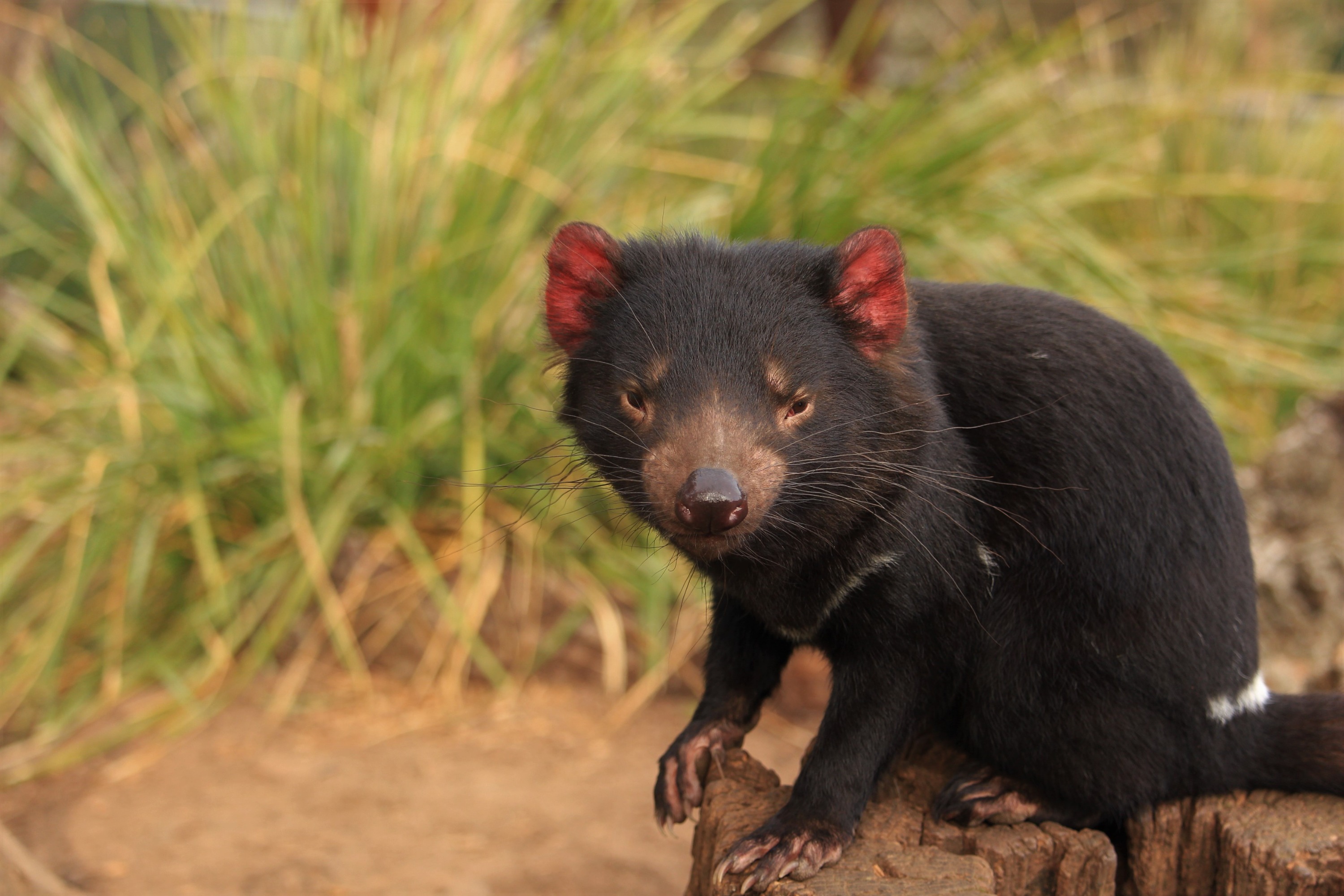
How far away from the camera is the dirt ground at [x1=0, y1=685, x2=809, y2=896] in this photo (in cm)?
329

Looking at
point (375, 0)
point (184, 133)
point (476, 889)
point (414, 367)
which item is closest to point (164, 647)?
point (414, 367)

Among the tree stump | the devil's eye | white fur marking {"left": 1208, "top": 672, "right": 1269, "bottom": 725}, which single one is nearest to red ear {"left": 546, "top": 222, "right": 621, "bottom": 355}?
the devil's eye

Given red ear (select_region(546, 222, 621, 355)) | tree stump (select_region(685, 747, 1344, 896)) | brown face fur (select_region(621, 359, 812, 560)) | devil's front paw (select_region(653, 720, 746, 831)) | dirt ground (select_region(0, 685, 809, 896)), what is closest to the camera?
brown face fur (select_region(621, 359, 812, 560))

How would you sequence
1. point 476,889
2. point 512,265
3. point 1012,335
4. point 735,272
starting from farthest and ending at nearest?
point 512,265 < point 476,889 < point 1012,335 < point 735,272

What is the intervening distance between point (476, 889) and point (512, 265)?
2269mm

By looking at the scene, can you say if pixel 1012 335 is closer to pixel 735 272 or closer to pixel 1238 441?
pixel 735 272

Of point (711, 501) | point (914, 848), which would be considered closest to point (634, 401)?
point (711, 501)

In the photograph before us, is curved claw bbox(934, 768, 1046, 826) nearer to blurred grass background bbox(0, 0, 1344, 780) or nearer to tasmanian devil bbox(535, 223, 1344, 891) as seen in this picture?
tasmanian devil bbox(535, 223, 1344, 891)

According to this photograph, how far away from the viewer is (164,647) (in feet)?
13.7

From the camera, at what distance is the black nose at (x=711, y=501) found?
1682 mm

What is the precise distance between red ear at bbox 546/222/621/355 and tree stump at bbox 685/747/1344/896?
90 cm

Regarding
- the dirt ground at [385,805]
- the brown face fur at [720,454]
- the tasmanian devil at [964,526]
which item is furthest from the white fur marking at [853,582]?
the dirt ground at [385,805]

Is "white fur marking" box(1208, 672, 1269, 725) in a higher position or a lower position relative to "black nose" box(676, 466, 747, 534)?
lower

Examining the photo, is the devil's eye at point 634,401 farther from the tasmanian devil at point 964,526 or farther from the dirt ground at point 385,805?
the dirt ground at point 385,805
